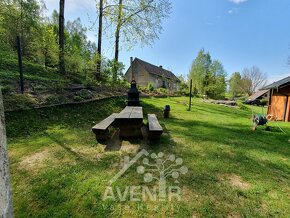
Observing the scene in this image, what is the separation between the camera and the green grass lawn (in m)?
2.17

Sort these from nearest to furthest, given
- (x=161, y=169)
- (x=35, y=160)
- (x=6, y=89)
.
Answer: (x=161, y=169) < (x=35, y=160) < (x=6, y=89)

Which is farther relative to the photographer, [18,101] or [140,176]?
[18,101]

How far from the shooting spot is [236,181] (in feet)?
9.08

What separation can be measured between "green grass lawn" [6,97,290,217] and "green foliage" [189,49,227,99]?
2979 cm

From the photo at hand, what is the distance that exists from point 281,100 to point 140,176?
11610mm

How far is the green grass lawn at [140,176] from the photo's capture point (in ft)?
7.12

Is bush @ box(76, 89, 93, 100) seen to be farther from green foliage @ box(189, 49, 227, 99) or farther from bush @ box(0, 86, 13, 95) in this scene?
green foliage @ box(189, 49, 227, 99)

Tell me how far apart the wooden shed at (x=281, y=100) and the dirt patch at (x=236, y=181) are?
932 cm

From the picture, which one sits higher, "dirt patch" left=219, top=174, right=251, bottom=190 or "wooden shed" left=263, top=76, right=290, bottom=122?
"wooden shed" left=263, top=76, right=290, bottom=122

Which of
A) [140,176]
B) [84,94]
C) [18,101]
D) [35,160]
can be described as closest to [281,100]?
[84,94]

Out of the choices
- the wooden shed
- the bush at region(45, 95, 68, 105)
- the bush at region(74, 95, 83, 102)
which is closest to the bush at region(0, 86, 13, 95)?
the bush at region(45, 95, 68, 105)

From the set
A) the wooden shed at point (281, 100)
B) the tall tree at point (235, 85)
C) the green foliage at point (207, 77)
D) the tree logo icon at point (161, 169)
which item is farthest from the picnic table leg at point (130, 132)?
the tall tree at point (235, 85)

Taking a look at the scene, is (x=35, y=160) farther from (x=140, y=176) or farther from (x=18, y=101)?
(x=18, y=101)

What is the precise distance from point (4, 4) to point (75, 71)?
10958 mm
